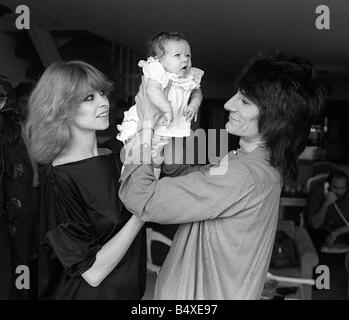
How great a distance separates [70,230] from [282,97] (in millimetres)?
551

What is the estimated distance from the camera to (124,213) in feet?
3.84

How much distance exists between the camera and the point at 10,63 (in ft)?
10.2

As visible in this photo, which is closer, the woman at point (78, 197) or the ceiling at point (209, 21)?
the woman at point (78, 197)

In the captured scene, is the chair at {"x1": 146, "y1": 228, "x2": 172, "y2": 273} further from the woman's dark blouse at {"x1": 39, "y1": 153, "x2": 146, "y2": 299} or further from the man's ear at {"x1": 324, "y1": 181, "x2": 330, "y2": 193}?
the woman's dark blouse at {"x1": 39, "y1": 153, "x2": 146, "y2": 299}

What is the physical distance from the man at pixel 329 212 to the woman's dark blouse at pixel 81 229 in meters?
3.00

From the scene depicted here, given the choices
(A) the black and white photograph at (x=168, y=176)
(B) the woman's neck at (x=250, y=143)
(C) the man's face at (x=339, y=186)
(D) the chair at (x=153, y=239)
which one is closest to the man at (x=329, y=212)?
(C) the man's face at (x=339, y=186)

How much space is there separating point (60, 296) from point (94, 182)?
0.29m

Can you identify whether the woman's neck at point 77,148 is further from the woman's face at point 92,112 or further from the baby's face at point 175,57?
the baby's face at point 175,57

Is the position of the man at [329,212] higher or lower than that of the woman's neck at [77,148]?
lower

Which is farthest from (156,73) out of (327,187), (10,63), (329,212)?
(327,187)

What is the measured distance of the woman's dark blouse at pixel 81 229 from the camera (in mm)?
1109

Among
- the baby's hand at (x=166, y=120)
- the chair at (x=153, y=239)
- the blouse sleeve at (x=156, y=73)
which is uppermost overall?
the blouse sleeve at (x=156, y=73)

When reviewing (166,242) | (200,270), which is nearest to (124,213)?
(200,270)
